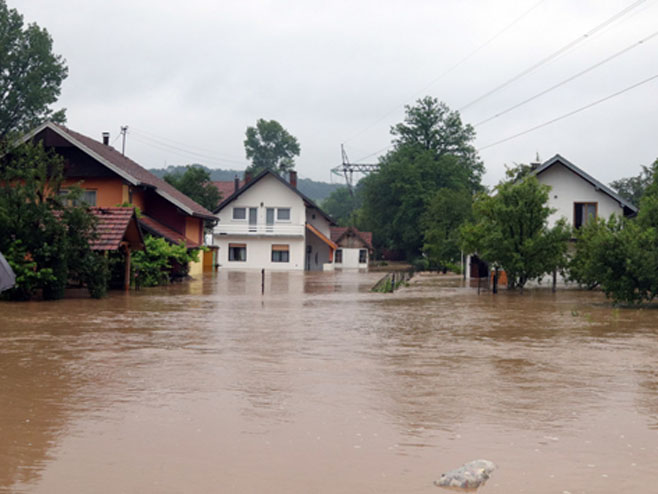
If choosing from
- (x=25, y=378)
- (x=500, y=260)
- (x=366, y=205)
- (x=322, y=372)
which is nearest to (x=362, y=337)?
(x=322, y=372)

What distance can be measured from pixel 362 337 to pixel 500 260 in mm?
18706

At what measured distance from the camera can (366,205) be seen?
267ft

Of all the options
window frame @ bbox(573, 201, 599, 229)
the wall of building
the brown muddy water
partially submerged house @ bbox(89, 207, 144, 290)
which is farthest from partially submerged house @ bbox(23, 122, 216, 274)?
window frame @ bbox(573, 201, 599, 229)

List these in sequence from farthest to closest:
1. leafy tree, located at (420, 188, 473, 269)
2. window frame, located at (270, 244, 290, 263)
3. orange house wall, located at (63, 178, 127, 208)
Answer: window frame, located at (270, 244, 290, 263)
leafy tree, located at (420, 188, 473, 269)
orange house wall, located at (63, 178, 127, 208)

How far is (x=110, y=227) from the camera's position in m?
27.3

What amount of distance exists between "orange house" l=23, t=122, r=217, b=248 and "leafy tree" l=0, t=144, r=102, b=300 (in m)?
9.88

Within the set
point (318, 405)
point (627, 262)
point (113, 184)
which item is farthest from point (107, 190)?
point (318, 405)

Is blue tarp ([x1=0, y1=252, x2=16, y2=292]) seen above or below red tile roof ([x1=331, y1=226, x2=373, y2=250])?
below

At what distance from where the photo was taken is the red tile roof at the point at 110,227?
2639 cm

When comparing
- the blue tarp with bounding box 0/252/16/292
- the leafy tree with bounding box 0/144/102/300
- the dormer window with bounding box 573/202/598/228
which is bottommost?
the blue tarp with bounding box 0/252/16/292

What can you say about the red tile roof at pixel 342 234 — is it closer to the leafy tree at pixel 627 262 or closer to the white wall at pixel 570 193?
the white wall at pixel 570 193

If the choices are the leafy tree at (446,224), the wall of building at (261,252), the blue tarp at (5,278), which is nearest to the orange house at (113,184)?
the wall of building at (261,252)

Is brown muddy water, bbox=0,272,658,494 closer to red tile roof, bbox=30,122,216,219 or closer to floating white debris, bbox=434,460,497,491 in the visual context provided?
floating white debris, bbox=434,460,497,491

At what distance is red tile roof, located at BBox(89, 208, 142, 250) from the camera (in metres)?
26.4
